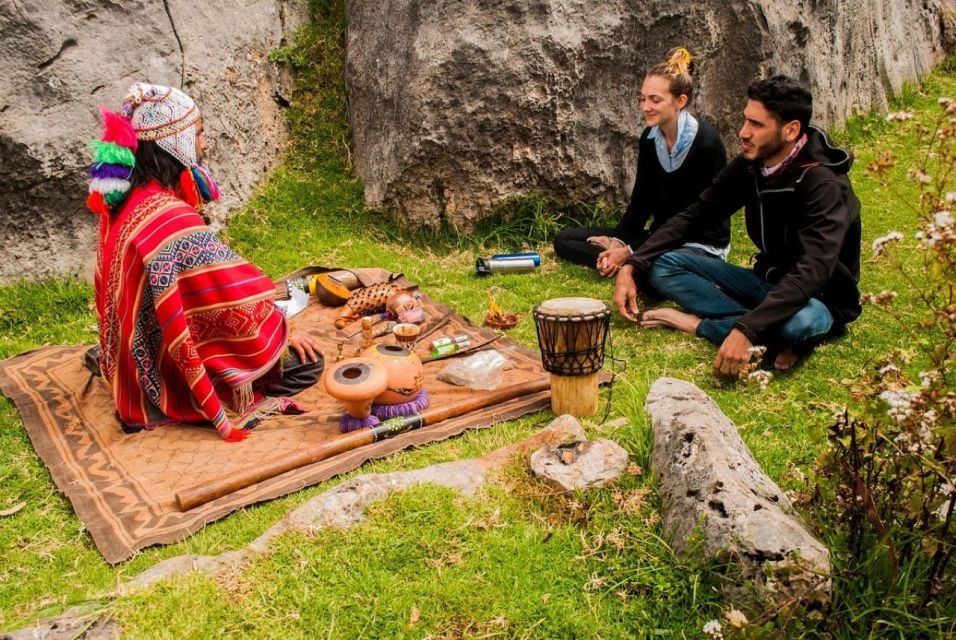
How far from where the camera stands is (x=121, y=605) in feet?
9.30

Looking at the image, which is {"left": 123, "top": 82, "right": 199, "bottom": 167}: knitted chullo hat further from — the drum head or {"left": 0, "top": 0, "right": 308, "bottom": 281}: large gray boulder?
{"left": 0, "top": 0, "right": 308, "bottom": 281}: large gray boulder

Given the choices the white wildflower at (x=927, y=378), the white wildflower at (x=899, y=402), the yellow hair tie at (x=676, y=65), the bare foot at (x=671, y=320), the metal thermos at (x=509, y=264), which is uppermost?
the yellow hair tie at (x=676, y=65)

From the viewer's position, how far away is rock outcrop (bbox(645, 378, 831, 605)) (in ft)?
8.34

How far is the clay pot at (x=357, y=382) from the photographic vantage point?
13.9 feet

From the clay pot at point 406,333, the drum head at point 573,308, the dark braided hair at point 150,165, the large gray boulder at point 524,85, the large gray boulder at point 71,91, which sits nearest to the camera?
the drum head at point 573,308

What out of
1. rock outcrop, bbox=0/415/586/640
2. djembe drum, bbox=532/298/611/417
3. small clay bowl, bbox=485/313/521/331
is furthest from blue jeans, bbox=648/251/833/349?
rock outcrop, bbox=0/415/586/640

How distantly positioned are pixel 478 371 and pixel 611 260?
1.82m

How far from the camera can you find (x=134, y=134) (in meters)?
4.35

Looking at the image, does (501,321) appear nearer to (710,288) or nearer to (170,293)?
(710,288)

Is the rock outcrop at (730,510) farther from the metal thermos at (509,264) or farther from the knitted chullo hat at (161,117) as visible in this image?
the metal thermos at (509,264)

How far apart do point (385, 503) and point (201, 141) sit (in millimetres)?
2557

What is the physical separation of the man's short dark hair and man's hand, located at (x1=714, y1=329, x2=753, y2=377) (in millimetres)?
1351

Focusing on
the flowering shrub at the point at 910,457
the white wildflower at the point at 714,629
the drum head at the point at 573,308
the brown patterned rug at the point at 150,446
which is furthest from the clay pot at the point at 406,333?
the white wildflower at the point at 714,629

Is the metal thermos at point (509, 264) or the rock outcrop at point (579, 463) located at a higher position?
the rock outcrop at point (579, 463)
